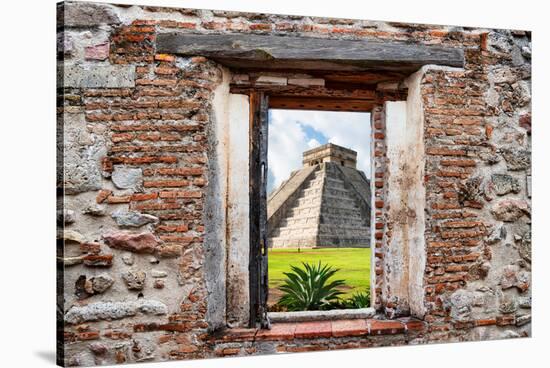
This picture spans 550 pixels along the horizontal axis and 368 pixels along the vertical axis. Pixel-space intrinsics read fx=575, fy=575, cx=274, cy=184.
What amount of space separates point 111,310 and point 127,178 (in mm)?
890

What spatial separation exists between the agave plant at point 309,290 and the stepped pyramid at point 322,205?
998 millimetres

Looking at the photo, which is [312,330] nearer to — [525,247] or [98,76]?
[525,247]

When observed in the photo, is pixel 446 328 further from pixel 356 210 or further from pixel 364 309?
pixel 356 210

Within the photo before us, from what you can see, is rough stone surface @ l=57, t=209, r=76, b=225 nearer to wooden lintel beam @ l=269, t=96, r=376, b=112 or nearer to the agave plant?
wooden lintel beam @ l=269, t=96, r=376, b=112

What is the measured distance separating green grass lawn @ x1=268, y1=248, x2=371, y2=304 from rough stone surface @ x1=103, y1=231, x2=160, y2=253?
1.37m

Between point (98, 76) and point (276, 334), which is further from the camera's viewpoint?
point (276, 334)

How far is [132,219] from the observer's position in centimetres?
389

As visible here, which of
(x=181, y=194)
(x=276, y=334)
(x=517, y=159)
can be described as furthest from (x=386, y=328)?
(x=181, y=194)

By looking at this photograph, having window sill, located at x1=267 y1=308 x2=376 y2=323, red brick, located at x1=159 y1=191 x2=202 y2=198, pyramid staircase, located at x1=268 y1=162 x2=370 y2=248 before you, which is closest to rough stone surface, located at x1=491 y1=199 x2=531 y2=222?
window sill, located at x1=267 y1=308 x2=376 y2=323

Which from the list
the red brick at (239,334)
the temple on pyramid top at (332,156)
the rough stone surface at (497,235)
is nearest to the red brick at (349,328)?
the red brick at (239,334)

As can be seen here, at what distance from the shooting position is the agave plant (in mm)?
4773

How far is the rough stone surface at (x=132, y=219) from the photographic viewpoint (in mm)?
3869

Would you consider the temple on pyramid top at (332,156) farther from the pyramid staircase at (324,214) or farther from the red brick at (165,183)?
the red brick at (165,183)

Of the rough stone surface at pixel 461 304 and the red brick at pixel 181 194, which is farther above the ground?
the red brick at pixel 181 194
